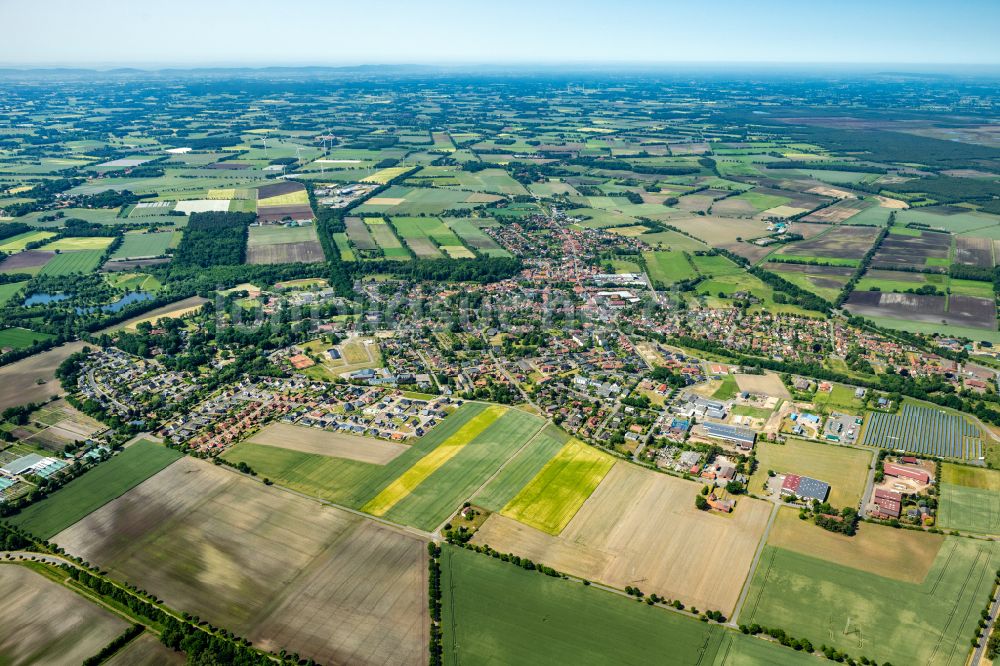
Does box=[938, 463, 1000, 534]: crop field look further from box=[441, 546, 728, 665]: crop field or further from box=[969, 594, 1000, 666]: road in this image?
box=[441, 546, 728, 665]: crop field

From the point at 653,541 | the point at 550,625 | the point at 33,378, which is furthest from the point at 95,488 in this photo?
the point at 653,541

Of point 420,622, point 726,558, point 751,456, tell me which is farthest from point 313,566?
point 751,456

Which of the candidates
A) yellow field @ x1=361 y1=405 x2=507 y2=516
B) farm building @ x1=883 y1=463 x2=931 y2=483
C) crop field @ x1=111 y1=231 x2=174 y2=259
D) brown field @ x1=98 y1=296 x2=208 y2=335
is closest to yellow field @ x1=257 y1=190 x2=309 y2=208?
crop field @ x1=111 y1=231 x2=174 y2=259

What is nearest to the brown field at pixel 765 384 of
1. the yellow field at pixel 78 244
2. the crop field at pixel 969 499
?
the crop field at pixel 969 499

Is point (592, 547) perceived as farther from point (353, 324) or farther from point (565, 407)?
point (353, 324)

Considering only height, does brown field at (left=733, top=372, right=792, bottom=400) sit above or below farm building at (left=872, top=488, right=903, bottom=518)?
above

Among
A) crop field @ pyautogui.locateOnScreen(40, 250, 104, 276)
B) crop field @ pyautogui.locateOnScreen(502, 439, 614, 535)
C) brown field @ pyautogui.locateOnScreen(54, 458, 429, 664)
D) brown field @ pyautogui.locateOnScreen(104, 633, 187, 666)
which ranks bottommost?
brown field @ pyautogui.locateOnScreen(104, 633, 187, 666)

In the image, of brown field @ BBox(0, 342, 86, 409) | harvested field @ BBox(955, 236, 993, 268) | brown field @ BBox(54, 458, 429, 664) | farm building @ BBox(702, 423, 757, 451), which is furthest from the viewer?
harvested field @ BBox(955, 236, 993, 268)
